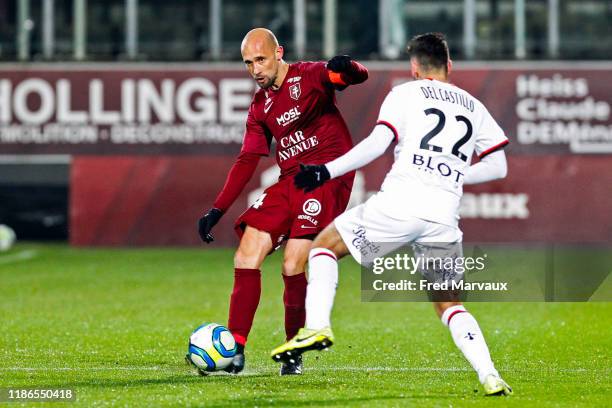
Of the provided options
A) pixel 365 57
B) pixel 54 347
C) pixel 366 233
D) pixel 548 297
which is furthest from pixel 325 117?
pixel 365 57

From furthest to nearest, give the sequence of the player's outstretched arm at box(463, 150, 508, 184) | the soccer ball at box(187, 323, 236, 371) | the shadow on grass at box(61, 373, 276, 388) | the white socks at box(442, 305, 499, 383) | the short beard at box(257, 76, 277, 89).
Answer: the short beard at box(257, 76, 277, 89) → the soccer ball at box(187, 323, 236, 371) → the shadow on grass at box(61, 373, 276, 388) → the player's outstretched arm at box(463, 150, 508, 184) → the white socks at box(442, 305, 499, 383)

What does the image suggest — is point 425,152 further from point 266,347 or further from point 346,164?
point 266,347

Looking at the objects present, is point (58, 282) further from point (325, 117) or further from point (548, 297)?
point (325, 117)

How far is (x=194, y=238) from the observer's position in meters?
20.4

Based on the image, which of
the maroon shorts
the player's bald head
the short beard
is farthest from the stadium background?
the player's bald head

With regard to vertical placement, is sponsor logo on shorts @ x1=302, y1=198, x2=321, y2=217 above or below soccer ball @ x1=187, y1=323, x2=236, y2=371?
above

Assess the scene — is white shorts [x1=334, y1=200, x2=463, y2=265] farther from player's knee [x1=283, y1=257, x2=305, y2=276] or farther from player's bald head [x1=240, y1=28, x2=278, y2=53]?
player's bald head [x1=240, y1=28, x2=278, y2=53]

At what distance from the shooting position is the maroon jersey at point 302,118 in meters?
8.03

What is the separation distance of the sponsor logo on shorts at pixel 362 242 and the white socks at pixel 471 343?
573 mm

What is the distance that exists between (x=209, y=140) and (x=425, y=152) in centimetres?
1345

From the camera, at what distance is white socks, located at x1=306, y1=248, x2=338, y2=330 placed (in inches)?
265

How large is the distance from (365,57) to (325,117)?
1238cm

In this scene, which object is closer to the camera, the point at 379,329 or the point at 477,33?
the point at 379,329

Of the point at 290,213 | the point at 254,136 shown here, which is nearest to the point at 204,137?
the point at 254,136
